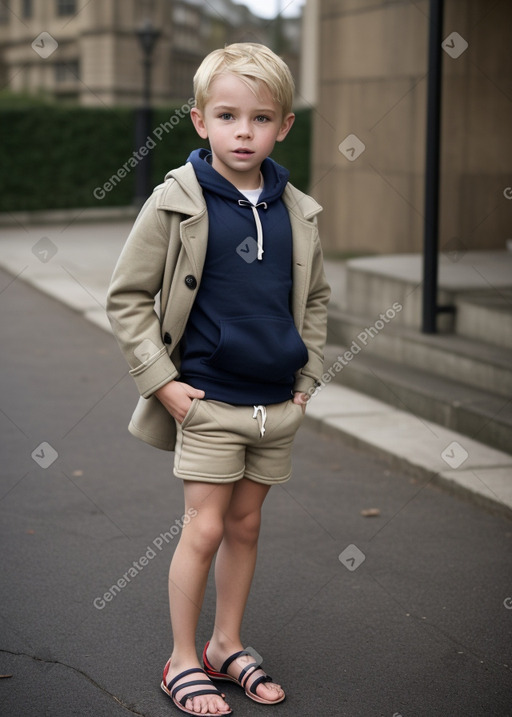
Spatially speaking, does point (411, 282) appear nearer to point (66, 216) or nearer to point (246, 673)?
point (246, 673)

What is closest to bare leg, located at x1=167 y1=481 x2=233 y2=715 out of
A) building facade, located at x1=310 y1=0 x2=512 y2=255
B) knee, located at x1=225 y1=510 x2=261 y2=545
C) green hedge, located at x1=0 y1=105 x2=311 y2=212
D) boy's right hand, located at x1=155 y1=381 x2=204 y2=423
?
knee, located at x1=225 y1=510 x2=261 y2=545

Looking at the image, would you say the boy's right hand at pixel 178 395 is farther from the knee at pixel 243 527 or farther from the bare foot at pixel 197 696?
the bare foot at pixel 197 696

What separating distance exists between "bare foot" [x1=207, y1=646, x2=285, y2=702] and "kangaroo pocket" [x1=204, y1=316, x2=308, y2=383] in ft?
2.99

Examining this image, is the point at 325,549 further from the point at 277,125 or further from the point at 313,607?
the point at 277,125

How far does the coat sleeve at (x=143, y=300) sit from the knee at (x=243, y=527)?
1.69 feet

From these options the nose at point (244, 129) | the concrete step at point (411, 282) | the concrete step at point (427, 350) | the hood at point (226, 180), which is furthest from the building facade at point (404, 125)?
the nose at point (244, 129)

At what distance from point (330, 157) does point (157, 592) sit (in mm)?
10424

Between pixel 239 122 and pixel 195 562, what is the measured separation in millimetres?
1287

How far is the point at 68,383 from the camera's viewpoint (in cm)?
797

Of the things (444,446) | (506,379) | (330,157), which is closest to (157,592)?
(444,446)

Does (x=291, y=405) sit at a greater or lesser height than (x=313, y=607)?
greater

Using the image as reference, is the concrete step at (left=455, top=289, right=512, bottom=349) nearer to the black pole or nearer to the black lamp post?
the black pole

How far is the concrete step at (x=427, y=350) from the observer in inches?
258

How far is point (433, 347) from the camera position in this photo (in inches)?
282
